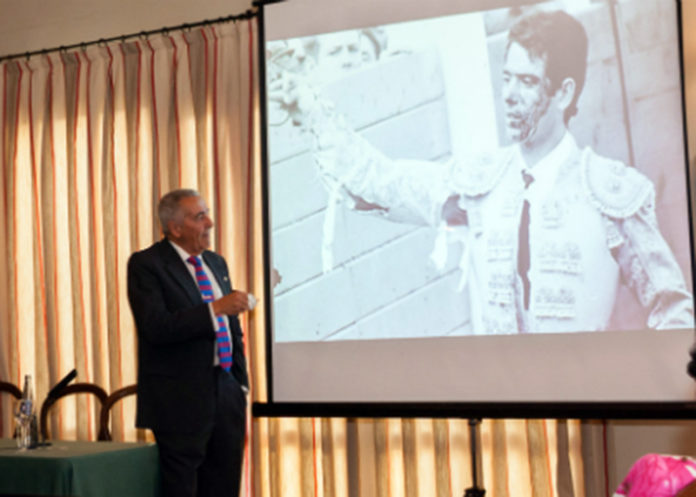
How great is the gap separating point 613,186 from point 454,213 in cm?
62

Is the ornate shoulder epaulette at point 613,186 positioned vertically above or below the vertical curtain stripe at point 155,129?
below

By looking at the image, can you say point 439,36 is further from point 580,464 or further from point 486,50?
point 580,464

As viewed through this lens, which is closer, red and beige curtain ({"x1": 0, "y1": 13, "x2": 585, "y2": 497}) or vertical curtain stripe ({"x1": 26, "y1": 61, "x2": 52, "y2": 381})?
red and beige curtain ({"x1": 0, "y1": 13, "x2": 585, "y2": 497})

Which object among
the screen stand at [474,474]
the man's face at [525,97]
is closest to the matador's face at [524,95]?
the man's face at [525,97]

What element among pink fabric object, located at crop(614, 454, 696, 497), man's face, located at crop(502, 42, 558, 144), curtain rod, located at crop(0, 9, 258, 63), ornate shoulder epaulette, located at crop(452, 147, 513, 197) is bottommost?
pink fabric object, located at crop(614, 454, 696, 497)

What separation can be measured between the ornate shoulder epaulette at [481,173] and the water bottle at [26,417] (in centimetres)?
177

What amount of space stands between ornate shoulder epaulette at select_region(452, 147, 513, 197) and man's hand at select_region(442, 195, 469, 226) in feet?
0.17

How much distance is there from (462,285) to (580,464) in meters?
0.99

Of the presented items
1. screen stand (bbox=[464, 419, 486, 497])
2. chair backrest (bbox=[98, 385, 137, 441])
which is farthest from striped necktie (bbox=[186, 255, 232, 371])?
screen stand (bbox=[464, 419, 486, 497])

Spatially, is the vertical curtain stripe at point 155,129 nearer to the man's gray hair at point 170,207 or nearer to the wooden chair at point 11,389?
the man's gray hair at point 170,207

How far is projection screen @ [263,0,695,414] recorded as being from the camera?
318 centimetres

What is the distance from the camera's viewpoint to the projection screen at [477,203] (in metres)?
3.18

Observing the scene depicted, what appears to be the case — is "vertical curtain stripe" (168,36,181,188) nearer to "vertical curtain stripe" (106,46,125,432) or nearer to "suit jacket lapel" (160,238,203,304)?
"vertical curtain stripe" (106,46,125,432)

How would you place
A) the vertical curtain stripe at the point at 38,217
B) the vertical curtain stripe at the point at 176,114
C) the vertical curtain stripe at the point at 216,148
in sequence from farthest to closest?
the vertical curtain stripe at the point at 38,217 → the vertical curtain stripe at the point at 176,114 → the vertical curtain stripe at the point at 216,148
